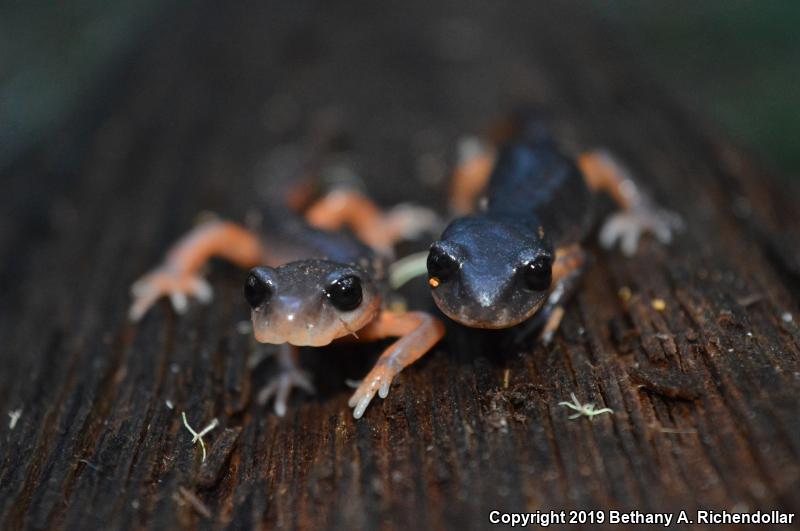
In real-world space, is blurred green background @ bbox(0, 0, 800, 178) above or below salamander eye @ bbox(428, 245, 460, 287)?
below

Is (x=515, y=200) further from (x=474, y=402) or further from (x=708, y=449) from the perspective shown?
(x=708, y=449)

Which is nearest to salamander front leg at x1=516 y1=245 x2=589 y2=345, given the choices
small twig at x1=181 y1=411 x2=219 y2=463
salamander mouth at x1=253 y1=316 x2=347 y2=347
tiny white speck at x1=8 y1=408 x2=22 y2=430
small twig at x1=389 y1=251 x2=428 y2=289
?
small twig at x1=389 y1=251 x2=428 y2=289

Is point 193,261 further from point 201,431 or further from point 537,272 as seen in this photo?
point 537,272

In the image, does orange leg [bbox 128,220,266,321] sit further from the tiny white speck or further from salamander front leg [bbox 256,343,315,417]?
salamander front leg [bbox 256,343,315,417]

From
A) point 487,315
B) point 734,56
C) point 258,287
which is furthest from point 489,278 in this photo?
point 734,56

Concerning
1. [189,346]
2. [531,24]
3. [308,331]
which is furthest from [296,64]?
[308,331]

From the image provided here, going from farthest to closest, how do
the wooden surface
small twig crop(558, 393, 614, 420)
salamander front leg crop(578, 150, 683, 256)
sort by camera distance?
salamander front leg crop(578, 150, 683, 256) → small twig crop(558, 393, 614, 420) → the wooden surface
